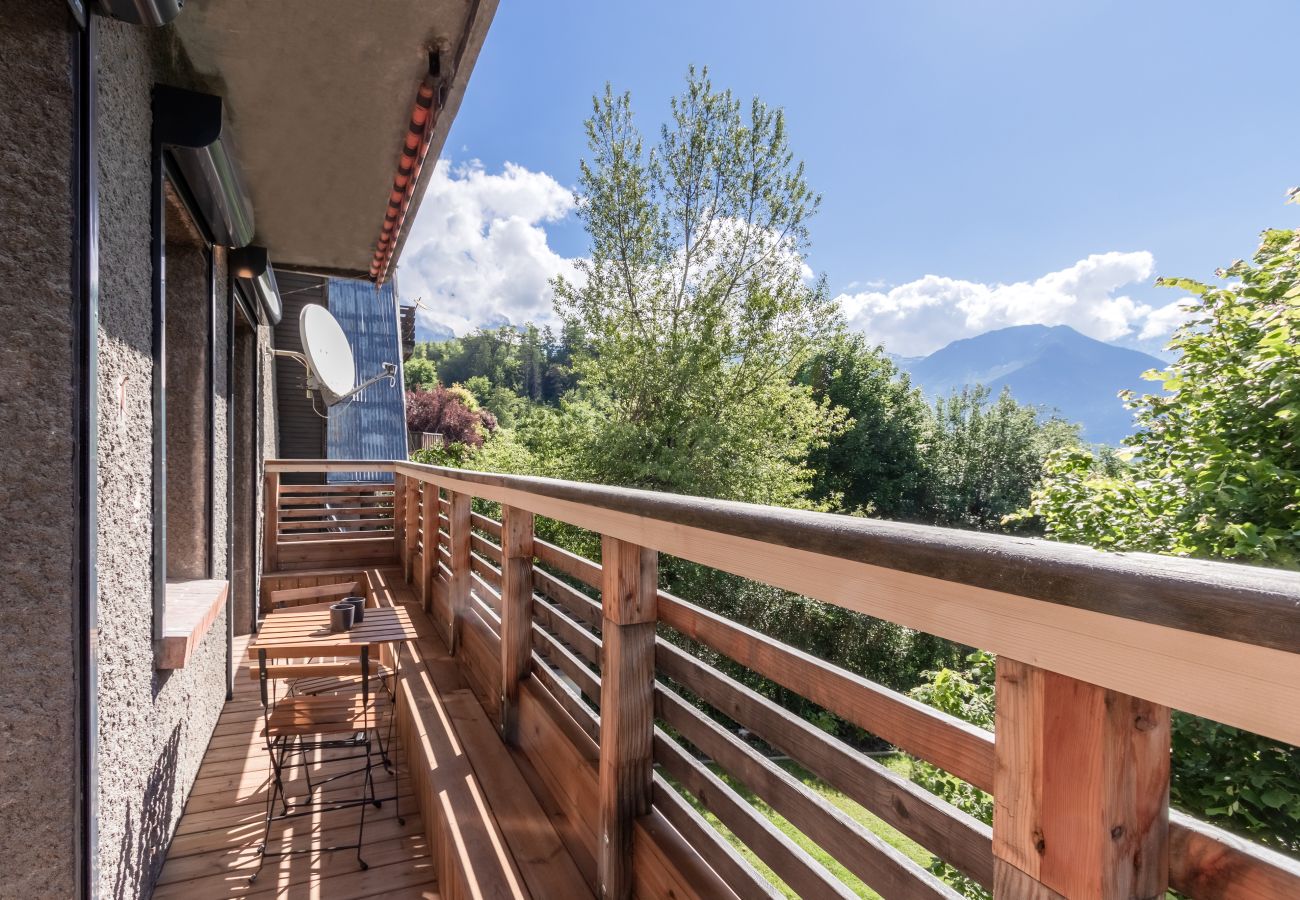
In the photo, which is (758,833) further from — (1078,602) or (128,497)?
(128,497)

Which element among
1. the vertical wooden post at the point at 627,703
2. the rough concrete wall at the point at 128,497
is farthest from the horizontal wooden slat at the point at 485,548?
the vertical wooden post at the point at 627,703

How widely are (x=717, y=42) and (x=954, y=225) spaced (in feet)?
279

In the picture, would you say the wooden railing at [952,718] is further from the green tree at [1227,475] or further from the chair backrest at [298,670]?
the green tree at [1227,475]

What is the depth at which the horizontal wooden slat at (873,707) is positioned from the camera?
27.5 inches

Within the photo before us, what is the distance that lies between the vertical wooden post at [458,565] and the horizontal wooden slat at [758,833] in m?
2.13

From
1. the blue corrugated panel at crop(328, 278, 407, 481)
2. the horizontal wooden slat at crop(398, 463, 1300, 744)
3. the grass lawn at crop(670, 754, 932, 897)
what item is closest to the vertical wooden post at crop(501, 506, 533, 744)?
the grass lawn at crop(670, 754, 932, 897)

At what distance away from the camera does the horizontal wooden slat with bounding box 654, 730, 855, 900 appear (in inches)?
36.7

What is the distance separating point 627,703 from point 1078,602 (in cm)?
106

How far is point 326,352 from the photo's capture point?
5453 mm

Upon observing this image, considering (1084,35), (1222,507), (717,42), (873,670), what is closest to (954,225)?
(1084,35)

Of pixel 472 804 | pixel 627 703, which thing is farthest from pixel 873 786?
pixel 472 804

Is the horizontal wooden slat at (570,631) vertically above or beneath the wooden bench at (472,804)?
above

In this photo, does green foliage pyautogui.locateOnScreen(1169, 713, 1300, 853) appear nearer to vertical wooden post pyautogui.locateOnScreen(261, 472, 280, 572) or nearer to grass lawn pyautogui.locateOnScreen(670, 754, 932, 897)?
grass lawn pyautogui.locateOnScreen(670, 754, 932, 897)

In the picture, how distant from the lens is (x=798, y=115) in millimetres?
13719
